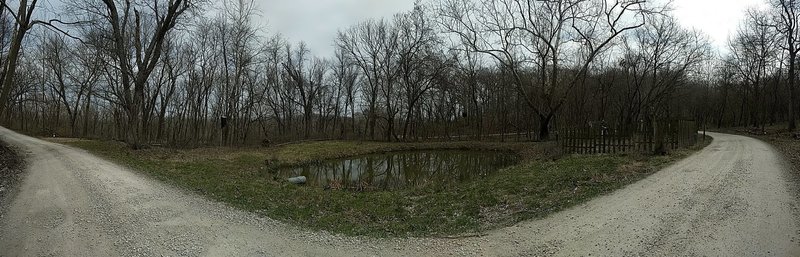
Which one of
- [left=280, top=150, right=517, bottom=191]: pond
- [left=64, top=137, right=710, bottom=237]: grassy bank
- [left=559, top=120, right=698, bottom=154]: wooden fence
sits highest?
[left=559, top=120, right=698, bottom=154]: wooden fence

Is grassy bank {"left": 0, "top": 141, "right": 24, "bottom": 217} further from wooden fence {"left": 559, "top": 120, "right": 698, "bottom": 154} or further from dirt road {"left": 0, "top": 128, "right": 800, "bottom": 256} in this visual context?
wooden fence {"left": 559, "top": 120, "right": 698, "bottom": 154}

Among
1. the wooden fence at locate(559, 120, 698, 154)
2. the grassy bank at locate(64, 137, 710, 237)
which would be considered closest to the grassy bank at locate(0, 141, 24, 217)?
the grassy bank at locate(64, 137, 710, 237)

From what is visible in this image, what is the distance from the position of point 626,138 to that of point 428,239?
41.7ft

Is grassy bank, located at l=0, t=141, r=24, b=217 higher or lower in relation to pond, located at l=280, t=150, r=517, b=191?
higher

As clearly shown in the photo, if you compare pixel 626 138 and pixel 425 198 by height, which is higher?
pixel 626 138

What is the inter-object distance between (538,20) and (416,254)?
25.0 m

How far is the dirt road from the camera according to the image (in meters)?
5.11

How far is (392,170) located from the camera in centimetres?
1906

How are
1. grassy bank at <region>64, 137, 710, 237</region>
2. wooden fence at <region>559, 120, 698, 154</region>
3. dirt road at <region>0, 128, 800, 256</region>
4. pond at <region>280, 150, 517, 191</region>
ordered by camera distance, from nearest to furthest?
dirt road at <region>0, 128, 800, 256</region>, grassy bank at <region>64, 137, 710, 237</region>, wooden fence at <region>559, 120, 698, 154</region>, pond at <region>280, 150, 517, 191</region>

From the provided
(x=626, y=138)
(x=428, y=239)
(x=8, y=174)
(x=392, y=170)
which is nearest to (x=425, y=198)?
(x=428, y=239)

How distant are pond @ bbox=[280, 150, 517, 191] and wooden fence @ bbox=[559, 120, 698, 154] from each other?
3495 millimetres

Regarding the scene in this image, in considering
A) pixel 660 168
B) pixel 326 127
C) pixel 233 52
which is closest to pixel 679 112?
pixel 326 127

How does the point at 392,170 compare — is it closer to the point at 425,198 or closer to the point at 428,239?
the point at 425,198

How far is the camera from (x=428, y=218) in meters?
7.22
